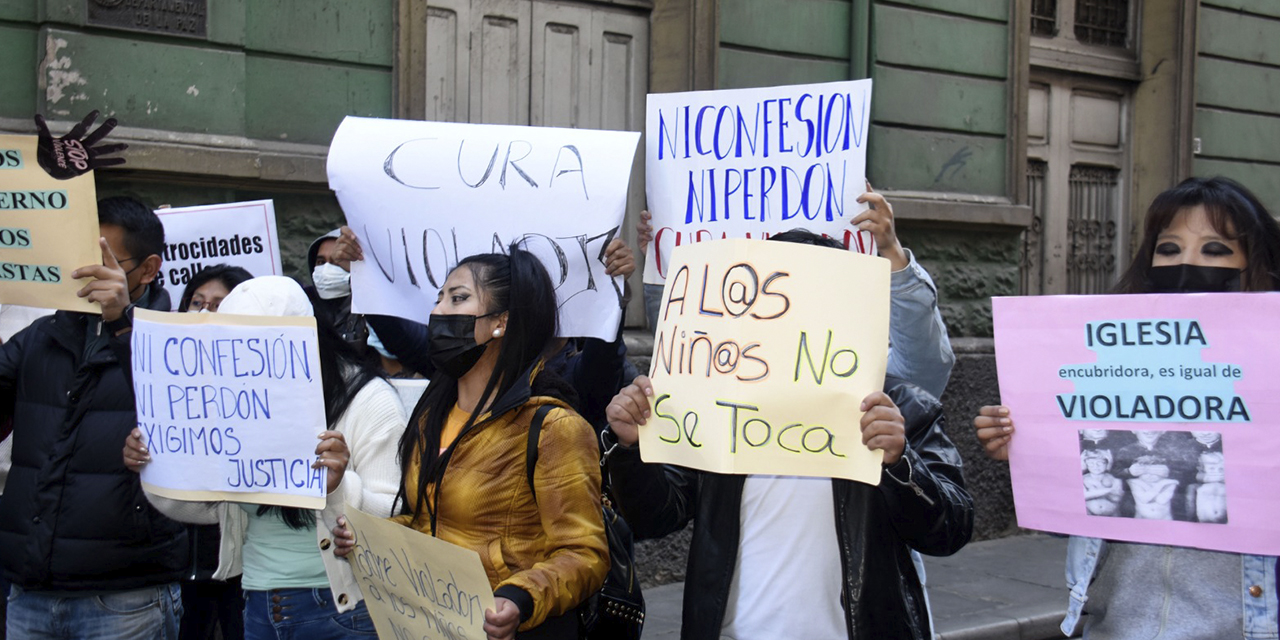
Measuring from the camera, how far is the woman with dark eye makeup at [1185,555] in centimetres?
253

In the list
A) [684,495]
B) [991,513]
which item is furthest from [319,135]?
[991,513]

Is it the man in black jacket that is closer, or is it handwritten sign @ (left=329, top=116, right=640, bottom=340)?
the man in black jacket

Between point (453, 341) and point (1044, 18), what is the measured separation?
829 cm

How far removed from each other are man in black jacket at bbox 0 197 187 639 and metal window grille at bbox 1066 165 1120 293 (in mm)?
8196

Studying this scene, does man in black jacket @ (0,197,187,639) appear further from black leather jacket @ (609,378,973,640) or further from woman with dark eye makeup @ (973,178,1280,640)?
woman with dark eye makeup @ (973,178,1280,640)

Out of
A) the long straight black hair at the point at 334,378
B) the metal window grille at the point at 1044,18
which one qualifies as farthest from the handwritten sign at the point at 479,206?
the metal window grille at the point at 1044,18

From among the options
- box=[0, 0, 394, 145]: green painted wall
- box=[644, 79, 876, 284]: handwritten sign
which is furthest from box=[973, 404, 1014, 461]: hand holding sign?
box=[0, 0, 394, 145]: green painted wall

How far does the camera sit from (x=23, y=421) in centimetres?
341

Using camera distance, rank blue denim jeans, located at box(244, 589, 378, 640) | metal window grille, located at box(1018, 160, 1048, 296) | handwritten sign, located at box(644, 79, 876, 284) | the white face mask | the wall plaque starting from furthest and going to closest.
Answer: metal window grille, located at box(1018, 160, 1048, 296), the wall plaque, the white face mask, handwritten sign, located at box(644, 79, 876, 284), blue denim jeans, located at box(244, 589, 378, 640)

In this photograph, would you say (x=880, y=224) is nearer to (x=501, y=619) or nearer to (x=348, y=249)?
(x=501, y=619)

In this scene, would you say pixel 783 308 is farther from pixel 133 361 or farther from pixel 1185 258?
pixel 133 361

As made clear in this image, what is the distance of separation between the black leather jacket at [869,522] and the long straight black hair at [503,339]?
38 cm

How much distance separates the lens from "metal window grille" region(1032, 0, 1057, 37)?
972 cm

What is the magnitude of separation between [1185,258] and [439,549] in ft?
5.98
